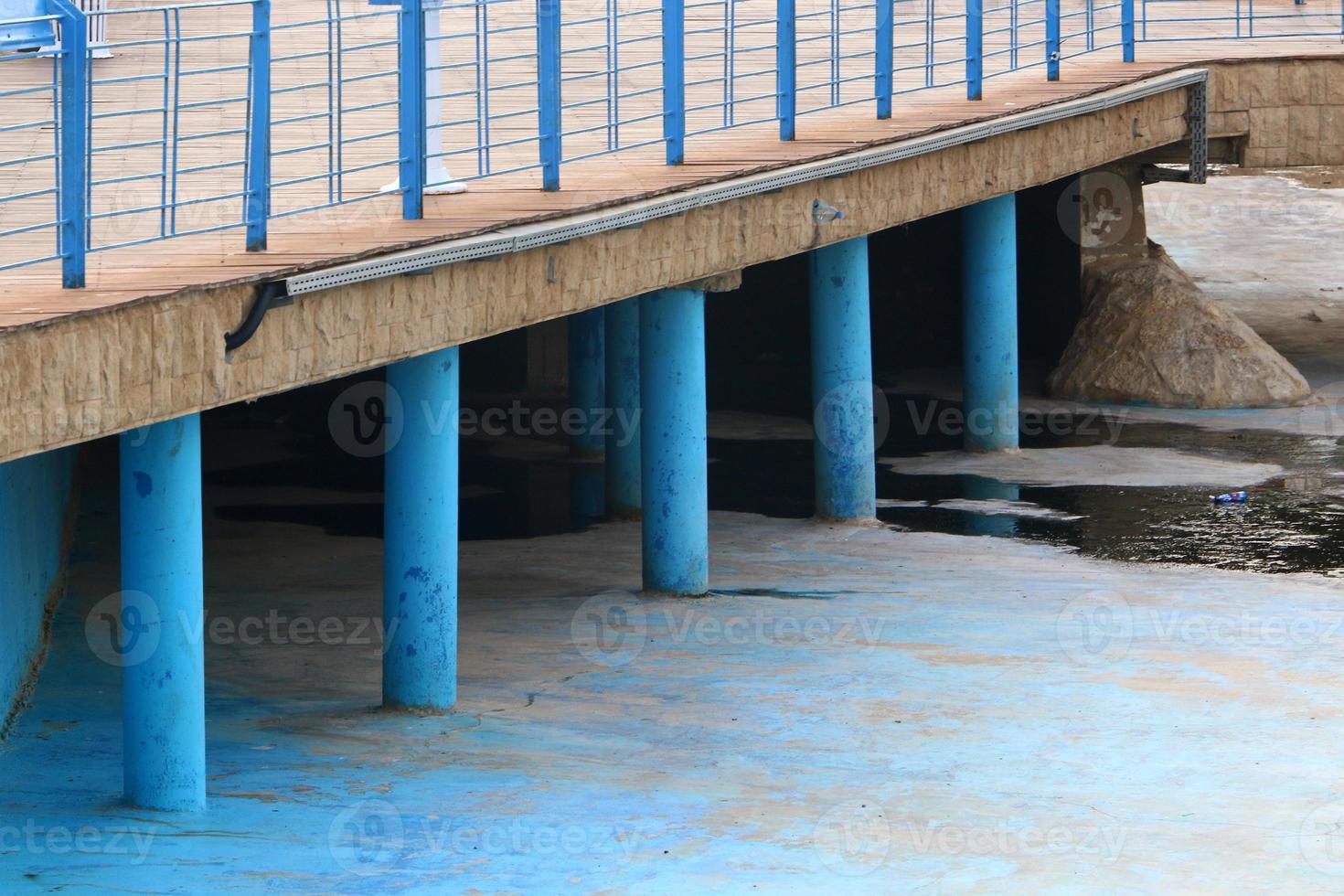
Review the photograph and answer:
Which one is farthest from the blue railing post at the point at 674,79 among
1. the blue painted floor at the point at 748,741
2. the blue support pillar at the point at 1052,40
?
the blue support pillar at the point at 1052,40

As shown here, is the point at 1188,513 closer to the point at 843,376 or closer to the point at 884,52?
the point at 843,376

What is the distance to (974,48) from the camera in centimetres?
1362

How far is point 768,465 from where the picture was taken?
16344mm

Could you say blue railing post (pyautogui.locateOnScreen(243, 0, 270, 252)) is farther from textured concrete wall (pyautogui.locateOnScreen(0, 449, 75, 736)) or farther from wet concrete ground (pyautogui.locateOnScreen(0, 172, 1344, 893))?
wet concrete ground (pyautogui.locateOnScreen(0, 172, 1344, 893))

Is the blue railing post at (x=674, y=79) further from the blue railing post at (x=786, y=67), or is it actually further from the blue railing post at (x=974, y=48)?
the blue railing post at (x=974, y=48)

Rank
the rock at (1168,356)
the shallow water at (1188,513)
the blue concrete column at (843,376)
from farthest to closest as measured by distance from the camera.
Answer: the rock at (1168,356), the blue concrete column at (843,376), the shallow water at (1188,513)

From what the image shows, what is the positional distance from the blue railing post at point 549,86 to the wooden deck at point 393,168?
0.44 feet

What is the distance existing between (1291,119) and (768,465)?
504 centimetres

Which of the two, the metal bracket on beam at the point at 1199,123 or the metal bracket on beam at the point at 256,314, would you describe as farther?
the metal bracket on beam at the point at 1199,123

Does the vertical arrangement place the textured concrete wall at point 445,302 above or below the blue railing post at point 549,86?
below

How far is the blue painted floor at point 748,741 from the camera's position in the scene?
7262 millimetres

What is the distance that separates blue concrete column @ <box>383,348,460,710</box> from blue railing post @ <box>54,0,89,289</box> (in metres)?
2.28

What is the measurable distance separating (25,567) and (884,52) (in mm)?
5970

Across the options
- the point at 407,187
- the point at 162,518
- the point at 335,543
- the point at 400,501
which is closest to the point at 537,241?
the point at 407,187
